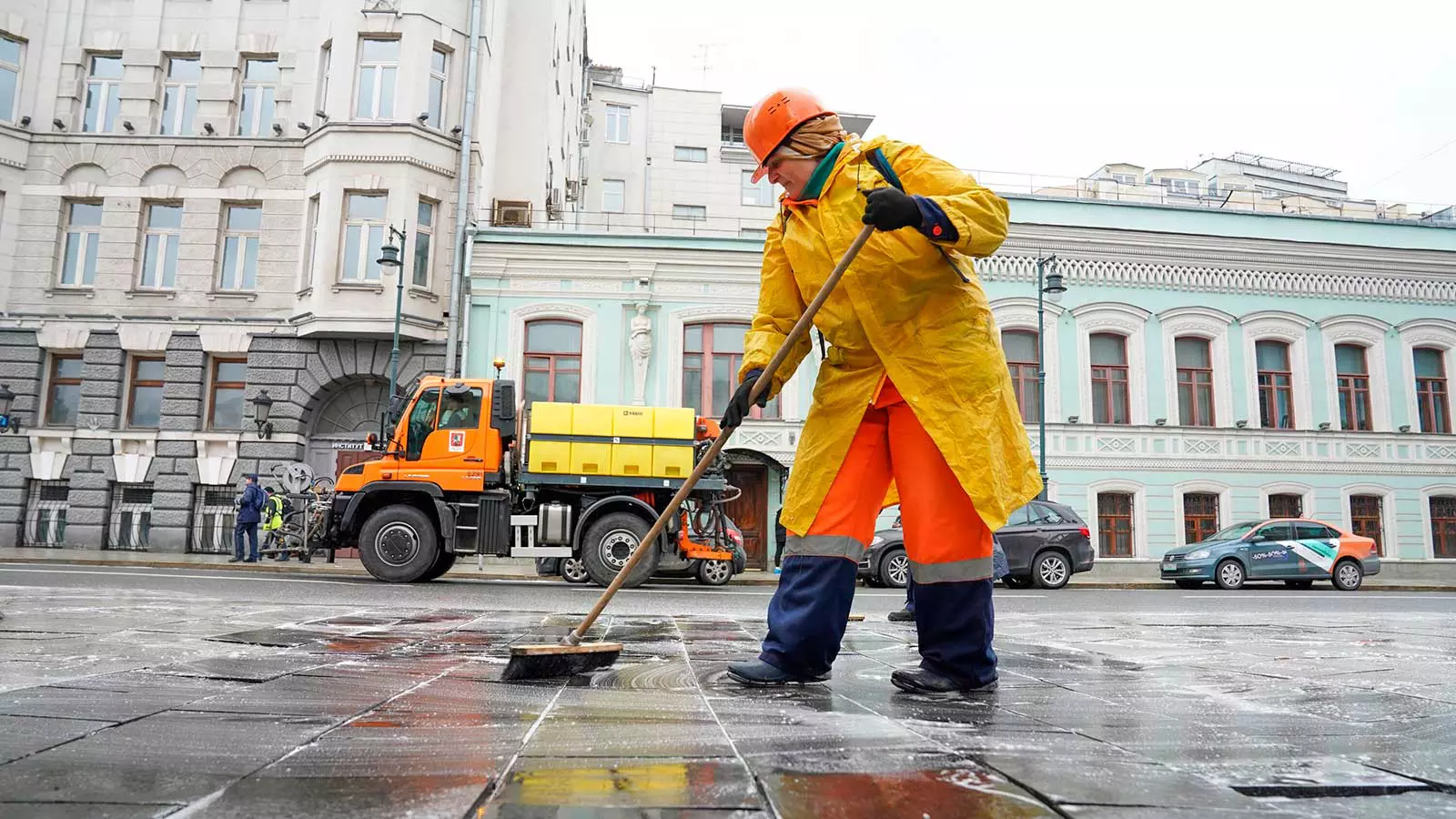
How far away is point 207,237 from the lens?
1923 cm

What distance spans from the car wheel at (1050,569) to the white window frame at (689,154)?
23.9 metres

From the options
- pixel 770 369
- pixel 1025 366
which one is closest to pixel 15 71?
pixel 1025 366

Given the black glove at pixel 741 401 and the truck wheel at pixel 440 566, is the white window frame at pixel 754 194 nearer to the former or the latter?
the truck wheel at pixel 440 566

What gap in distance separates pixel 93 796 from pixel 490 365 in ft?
59.0

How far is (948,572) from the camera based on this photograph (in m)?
2.82

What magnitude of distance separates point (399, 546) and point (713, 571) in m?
4.39

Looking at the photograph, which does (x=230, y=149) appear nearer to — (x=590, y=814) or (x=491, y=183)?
(x=491, y=183)

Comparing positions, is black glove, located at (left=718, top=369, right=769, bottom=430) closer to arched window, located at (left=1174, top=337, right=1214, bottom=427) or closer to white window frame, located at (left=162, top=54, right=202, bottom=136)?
arched window, located at (left=1174, top=337, right=1214, bottom=427)

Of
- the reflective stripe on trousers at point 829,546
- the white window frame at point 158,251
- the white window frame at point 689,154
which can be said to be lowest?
the reflective stripe on trousers at point 829,546

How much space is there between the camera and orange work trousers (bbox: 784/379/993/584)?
2836mm

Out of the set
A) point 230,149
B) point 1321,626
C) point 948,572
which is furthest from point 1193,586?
point 230,149

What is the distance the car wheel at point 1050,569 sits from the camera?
14.9m

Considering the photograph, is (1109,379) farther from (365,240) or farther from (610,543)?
(365,240)

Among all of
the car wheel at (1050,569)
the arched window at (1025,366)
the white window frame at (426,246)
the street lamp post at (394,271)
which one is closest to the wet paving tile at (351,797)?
the street lamp post at (394,271)
